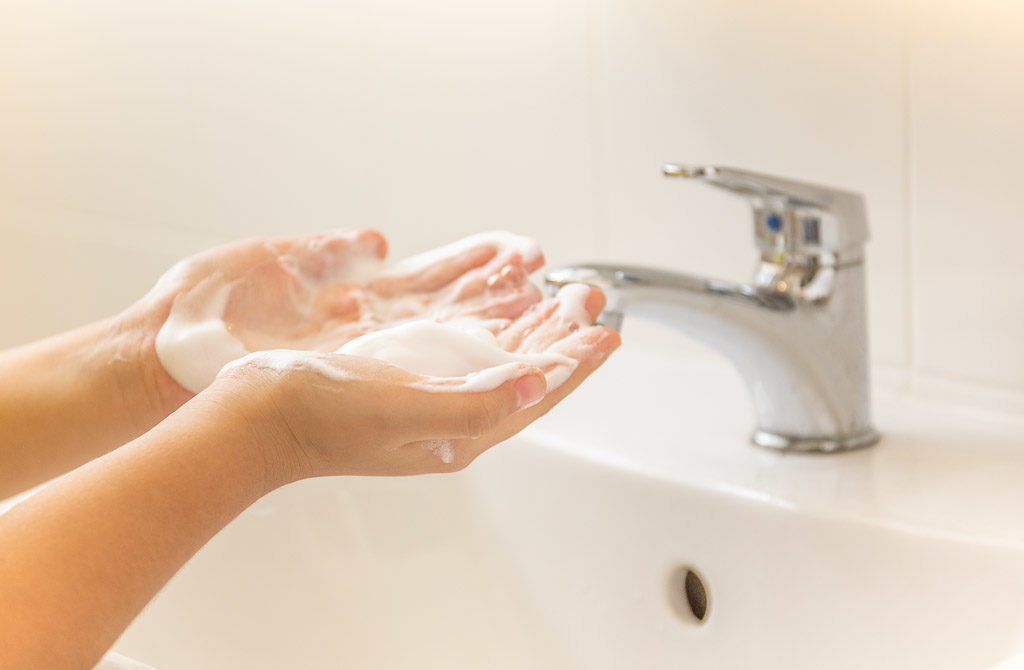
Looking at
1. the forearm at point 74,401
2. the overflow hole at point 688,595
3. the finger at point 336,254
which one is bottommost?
the overflow hole at point 688,595

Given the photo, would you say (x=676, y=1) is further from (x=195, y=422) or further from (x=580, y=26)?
(x=195, y=422)

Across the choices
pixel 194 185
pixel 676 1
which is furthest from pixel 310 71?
Answer: pixel 676 1

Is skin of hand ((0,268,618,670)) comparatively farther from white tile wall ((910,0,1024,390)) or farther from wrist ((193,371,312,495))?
white tile wall ((910,0,1024,390))

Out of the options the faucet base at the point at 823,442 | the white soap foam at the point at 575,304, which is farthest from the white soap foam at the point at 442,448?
the faucet base at the point at 823,442

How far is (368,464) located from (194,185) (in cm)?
78

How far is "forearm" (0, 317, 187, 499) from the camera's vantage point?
0.60 m

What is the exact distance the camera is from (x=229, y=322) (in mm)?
616

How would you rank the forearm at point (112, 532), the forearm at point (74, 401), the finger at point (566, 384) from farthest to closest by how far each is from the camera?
the forearm at point (74, 401)
the finger at point (566, 384)
the forearm at point (112, 532)

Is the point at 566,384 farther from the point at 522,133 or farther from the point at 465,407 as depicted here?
the point at 522,133

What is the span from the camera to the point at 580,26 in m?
0.81

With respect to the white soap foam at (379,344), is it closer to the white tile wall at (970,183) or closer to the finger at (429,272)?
the finger at (429,272)

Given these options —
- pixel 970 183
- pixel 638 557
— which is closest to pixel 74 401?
pixel 638 557

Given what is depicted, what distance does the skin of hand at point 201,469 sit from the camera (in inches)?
A: 15.4

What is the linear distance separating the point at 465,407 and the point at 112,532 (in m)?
A: 0.14
